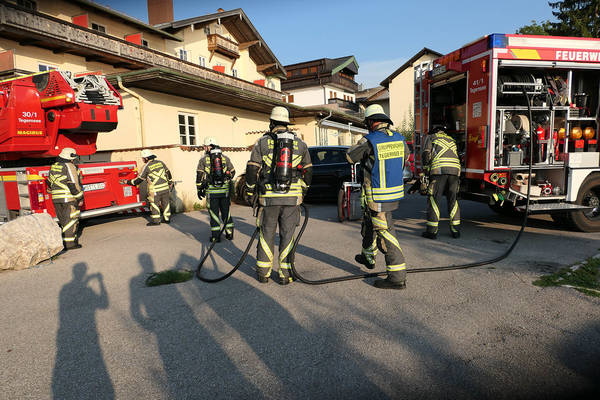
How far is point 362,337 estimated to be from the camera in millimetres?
3078

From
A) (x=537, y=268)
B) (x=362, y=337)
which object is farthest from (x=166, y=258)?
(x=537, y=268)

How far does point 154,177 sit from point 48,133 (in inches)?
83.9

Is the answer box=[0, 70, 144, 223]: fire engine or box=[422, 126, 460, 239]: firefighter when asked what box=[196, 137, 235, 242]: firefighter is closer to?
box=[0, 70, 144, 223]: fire engine

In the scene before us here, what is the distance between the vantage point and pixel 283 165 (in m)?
4.32

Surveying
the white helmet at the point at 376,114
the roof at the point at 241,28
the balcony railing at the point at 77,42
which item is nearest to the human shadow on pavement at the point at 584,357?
the white helmet at the point at 376,114

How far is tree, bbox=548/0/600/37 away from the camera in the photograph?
26.3 meters

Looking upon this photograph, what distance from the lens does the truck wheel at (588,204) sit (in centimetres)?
650

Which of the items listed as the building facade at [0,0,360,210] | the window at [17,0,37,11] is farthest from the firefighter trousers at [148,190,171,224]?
the window at [17,0,37,11]

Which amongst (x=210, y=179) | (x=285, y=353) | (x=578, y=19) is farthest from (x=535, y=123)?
(x=578, y=19)

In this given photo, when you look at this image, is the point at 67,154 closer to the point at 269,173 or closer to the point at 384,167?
the point at 269,173

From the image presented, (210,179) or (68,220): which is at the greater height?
(210,179)

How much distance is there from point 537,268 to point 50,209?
304 inches

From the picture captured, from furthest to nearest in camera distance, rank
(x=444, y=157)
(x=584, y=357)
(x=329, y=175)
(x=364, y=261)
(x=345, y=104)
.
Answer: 1. (x=345, y=104)
2. (x=329, y=175)
3. (x=444, y=157)
4. (x=364, y=261)
5. (x=584, y=357)

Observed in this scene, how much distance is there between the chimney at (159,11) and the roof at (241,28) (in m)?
1.43
